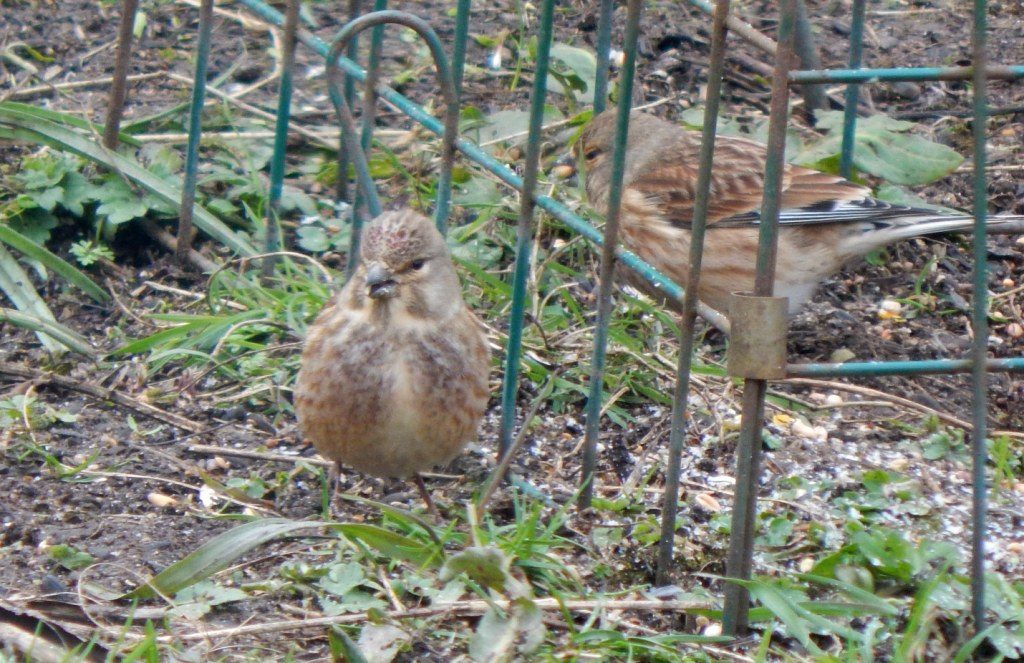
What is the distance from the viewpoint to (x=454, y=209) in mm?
5113

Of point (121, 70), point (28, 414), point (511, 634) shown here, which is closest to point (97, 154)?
point (121, 70)

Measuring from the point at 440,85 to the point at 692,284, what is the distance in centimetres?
123

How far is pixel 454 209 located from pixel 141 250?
117cm

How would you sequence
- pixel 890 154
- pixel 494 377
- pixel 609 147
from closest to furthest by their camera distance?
pixel 494 377, pixel 890 154, pixel 609 147

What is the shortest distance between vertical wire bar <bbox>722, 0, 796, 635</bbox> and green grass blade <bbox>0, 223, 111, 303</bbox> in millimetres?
2739

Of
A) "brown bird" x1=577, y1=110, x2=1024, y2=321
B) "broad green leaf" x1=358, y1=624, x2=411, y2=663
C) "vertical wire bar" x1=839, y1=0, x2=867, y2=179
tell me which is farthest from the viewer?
"brown bird" x1=577, y1=110, x2=1024, y2=321

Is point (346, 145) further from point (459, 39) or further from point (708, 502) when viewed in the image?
point (708, 502)

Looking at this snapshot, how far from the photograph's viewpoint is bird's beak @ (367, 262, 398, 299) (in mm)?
3504

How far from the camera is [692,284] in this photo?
2.94 meters

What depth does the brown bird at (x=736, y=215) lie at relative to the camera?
472 cm

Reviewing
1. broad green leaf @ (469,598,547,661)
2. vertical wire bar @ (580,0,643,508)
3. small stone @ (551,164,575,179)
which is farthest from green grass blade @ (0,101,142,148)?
broad green leaf @ (469,598,547,661)

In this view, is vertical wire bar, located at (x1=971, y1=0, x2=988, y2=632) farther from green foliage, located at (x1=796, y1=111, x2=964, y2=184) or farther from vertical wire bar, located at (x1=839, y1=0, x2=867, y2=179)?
green foliage, located at (x1=796, y1=111, x2=964, y2=184)

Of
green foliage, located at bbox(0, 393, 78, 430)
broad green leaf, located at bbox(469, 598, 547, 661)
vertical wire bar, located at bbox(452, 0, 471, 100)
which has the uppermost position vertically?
vertical wire bar, located at bbox(452, 0, 471, 100)

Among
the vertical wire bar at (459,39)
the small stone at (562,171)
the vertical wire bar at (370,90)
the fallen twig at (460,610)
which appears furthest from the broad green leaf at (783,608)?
the small stone at (562,171)
